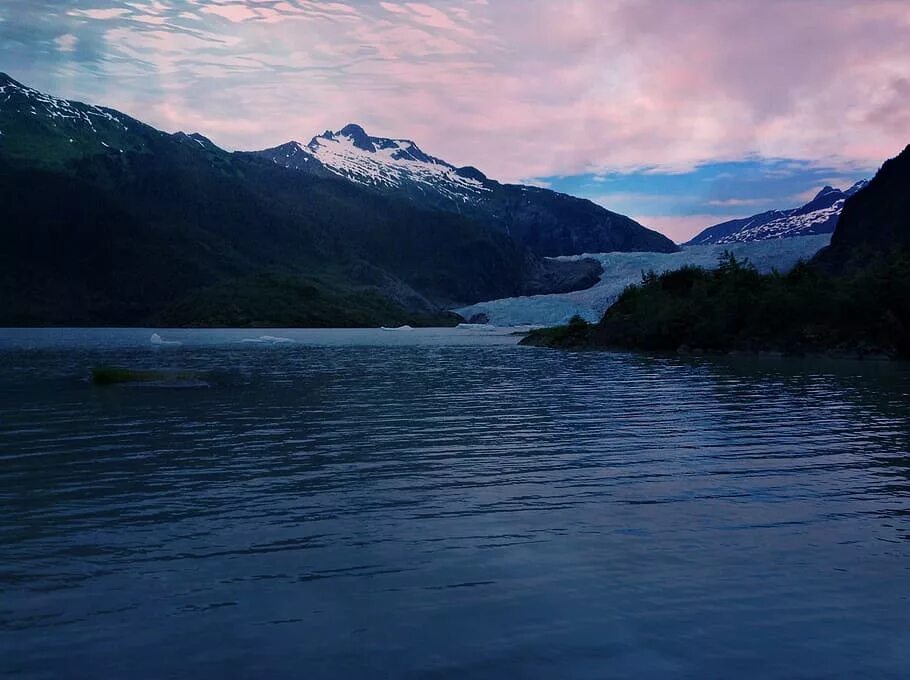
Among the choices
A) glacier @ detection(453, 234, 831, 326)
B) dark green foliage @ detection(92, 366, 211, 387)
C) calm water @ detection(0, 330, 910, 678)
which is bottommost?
calm water @ detection(0, 330, 910, 678)

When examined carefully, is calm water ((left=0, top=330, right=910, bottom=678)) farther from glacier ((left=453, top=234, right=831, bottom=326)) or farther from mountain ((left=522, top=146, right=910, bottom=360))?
glacier ((left=453, top=234, right=831, bottom=326))

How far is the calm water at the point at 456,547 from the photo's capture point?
28.5 feet

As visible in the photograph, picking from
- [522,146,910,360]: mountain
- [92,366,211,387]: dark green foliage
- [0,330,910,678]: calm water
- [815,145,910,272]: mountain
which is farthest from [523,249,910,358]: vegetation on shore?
[815,145,910,272]: mountain

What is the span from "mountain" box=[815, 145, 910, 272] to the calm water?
12044cm

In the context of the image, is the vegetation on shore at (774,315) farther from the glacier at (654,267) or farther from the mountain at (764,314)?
the glacier at (654,267)

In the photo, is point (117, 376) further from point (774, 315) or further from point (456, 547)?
point (774, 315)

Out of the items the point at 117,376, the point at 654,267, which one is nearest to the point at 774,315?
the point at 117,376

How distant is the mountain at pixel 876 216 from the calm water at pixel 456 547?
12044cm

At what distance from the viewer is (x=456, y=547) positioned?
486 inches

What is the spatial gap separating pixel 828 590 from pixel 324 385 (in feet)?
110

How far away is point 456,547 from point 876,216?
152527mm

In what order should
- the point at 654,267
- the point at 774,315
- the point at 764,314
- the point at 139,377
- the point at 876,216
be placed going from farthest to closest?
the point at 654,267 → the point at 876,216 → the point at 764,314 → the point at 774,315 → the point at 139,377

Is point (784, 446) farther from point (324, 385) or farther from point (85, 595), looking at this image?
point (324, 385)

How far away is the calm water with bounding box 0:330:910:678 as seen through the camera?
28.5 feet
